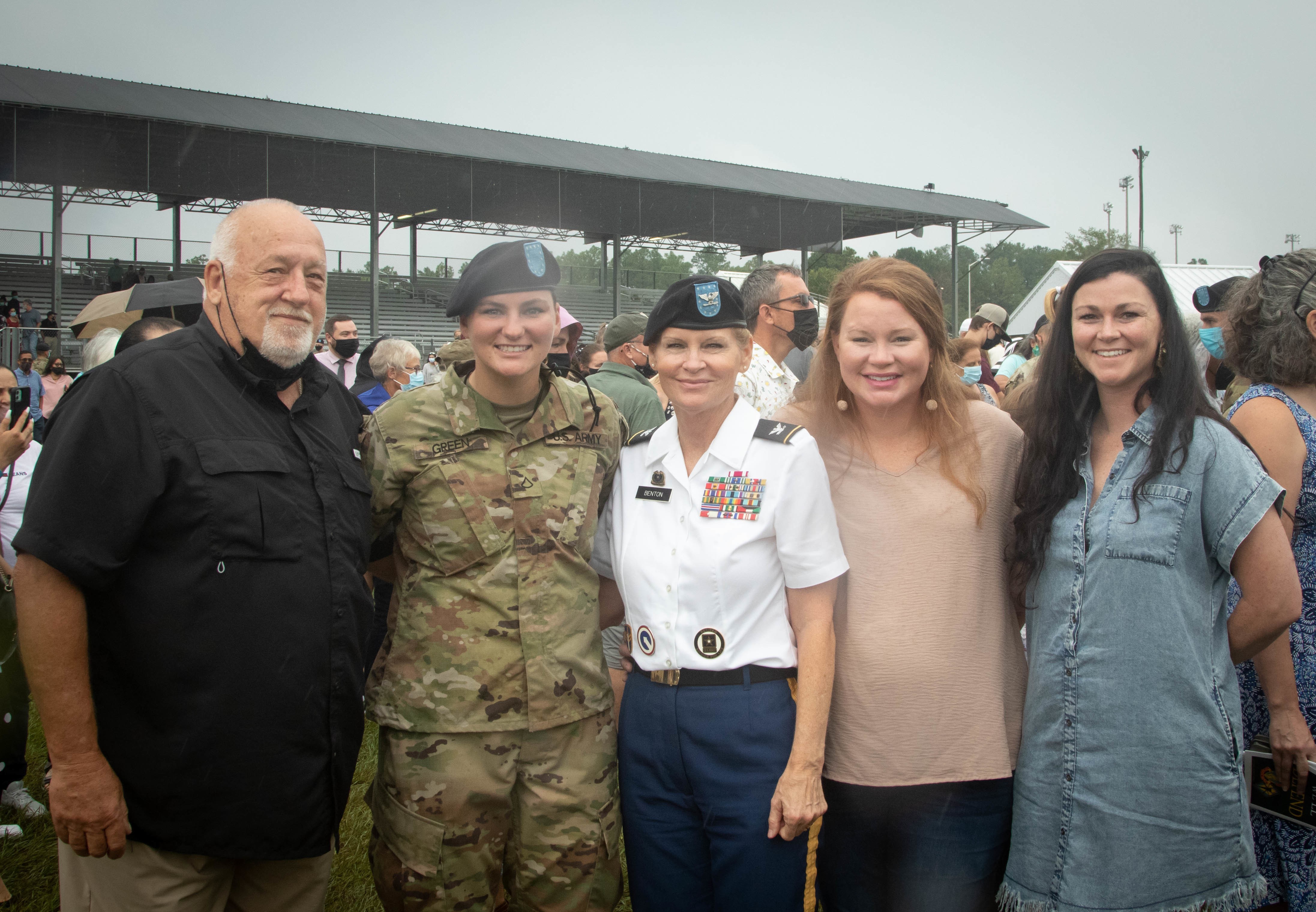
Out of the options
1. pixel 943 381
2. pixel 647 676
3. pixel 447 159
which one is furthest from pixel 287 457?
pixel 447 159

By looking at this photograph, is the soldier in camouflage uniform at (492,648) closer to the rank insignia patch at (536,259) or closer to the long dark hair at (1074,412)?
the rank insignia patch at (536,259)

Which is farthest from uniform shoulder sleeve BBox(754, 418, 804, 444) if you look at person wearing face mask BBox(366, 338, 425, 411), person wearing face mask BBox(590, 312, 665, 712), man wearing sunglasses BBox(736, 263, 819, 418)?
person wearing face mask BBox(366, 338, 425, 411)

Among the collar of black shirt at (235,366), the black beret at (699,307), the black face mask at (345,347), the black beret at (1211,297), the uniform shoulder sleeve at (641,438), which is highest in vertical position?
the black face mask at (345,347)

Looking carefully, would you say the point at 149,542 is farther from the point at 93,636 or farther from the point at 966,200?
the point at 966,200

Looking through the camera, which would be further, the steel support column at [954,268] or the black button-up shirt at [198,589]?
the steel support column at [954,268]

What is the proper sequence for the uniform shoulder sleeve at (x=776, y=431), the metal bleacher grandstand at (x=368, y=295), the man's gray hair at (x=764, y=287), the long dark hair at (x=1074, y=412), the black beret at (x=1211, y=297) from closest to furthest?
the long dark hair at (x=1074, y=412) → the uniform shoulder sleeve at (x=776, y=431) → the black beret at (x=1211, y=297) → the man's gray hair at (x=764, y=287) → the metal bleacher grandstand at (x=368, y=295)

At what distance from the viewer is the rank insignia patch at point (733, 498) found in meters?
2.20

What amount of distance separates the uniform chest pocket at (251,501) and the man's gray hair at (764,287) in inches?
111

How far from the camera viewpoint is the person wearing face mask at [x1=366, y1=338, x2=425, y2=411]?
698 cm

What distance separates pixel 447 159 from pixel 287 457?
73.8 ft

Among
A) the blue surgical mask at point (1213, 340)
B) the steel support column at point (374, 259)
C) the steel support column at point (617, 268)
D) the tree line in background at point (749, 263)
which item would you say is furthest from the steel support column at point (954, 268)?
the blue surgical mask at point (1213, 340)

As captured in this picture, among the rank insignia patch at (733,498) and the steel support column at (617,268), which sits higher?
the steel support column at (617,268)

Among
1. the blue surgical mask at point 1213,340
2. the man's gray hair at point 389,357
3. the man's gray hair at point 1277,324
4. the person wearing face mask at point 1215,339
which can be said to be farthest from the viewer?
the man's gray hair at point 389,357

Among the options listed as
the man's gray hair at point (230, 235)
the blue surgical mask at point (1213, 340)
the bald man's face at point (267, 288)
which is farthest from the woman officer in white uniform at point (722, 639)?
the blue surgical mask at point (1213, 340)
